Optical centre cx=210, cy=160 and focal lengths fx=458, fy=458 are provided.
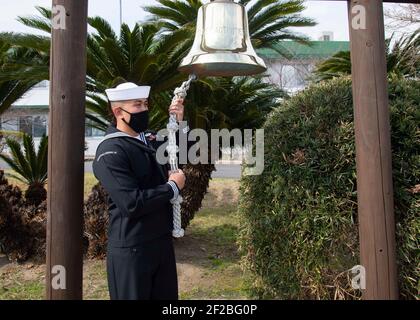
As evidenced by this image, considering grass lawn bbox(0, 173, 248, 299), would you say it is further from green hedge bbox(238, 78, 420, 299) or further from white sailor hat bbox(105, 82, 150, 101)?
white sailor hat bbox(105, 82, 150, 101)

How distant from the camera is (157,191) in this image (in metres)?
2.27

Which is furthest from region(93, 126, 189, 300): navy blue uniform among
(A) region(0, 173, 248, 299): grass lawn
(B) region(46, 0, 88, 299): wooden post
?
(A) region(0, 173, 248, 299): grass lawn

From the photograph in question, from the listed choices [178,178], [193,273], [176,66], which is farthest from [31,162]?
[178,178]

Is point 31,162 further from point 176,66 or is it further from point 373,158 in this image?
point 373,158

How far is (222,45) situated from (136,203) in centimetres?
94

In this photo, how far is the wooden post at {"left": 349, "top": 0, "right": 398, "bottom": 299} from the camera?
2529 millimetres

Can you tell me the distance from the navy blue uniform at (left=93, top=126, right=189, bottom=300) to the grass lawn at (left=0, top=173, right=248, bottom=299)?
1.35 meters

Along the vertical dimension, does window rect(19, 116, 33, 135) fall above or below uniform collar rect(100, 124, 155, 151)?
above

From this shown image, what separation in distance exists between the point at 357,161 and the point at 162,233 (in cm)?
117

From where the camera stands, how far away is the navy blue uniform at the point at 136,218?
2236 mm

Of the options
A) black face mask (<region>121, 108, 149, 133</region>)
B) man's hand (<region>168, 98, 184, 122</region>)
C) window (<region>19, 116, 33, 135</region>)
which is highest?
window (<region>19, 116, 33, 135</region>)

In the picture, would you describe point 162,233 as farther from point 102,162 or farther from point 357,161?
point 357,161

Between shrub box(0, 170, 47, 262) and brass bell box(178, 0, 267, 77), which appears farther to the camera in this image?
shrub box(0, 170, 47, 262)

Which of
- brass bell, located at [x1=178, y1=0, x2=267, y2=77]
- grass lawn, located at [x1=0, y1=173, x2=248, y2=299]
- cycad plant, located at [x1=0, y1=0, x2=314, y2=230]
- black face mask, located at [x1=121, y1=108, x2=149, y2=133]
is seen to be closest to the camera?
brass bell, located at [x1=178, y1=0, x2=267, y2=77]
